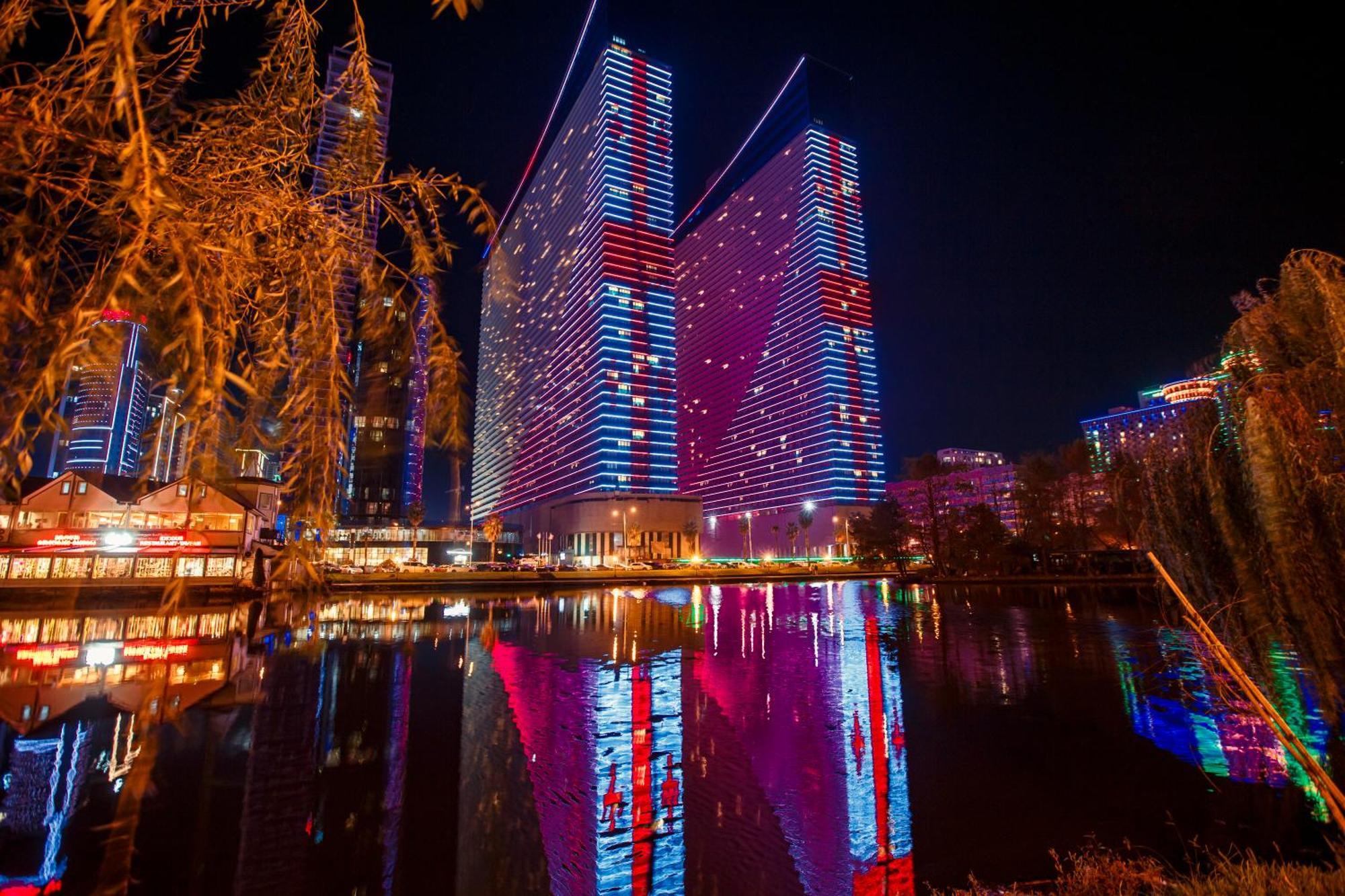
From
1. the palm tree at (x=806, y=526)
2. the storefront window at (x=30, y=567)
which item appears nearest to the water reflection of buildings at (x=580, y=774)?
the storefront window at (x=30, y=567)

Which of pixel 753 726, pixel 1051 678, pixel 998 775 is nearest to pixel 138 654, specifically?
pixel 753 726

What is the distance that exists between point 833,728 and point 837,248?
502 feet

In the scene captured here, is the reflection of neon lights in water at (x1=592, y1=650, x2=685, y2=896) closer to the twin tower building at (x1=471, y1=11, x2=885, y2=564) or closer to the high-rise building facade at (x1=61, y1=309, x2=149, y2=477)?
the high-rise building facade at (x1=61, y1=309, x2=149, y2=477)

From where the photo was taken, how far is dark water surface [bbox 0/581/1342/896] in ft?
23.7

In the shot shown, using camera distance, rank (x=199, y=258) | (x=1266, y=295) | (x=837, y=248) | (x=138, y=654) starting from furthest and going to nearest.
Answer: (x=837, y=248)
(x=138, y=654)
(x=1266, y=295)
(x=199, y=258)

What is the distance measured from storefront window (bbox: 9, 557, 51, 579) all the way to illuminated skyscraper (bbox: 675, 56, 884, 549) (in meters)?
125

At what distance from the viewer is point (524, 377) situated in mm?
172875

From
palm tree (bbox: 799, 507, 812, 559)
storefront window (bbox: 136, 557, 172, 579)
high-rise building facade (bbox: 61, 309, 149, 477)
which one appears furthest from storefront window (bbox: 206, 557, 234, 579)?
palm tree (bbox: 799, 507, 812, 559)

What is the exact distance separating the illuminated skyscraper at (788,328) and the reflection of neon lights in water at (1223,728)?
12341 centimetres

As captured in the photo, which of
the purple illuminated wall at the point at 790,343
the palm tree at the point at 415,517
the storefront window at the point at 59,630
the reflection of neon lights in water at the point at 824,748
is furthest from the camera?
the purple illuminated wall at the point at 790,343

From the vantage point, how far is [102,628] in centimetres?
2808

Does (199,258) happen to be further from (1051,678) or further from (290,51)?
(1051,678)

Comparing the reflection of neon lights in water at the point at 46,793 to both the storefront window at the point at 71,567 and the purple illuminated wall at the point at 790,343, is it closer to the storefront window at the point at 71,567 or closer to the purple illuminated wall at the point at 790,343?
the storefront window at the point at 71,567

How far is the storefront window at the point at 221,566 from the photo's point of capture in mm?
41812
